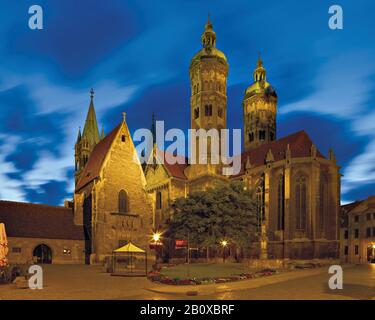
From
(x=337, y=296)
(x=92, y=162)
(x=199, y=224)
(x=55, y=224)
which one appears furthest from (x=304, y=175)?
(x=337, y=296)

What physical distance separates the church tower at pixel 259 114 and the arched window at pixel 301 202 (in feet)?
100.0

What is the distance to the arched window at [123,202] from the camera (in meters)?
49.3

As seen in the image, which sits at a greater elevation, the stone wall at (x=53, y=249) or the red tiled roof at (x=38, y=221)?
the red tiled roof at (x=38, y=221)

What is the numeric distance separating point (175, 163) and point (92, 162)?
64.7 feet

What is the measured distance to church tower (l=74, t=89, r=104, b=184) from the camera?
82.5 metres

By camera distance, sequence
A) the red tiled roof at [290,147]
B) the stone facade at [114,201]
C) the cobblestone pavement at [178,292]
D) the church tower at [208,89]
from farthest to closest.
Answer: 1. the church tower at [208,89]
2. the red tiled roof at [290,147]
3. the stone facade at [114,201]
4. the cobblestone pavement at [178,292]

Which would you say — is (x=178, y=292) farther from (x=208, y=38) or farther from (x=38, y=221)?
(x=208, y=38)

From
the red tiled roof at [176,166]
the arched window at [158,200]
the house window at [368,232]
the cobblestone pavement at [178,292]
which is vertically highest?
the red tiled roof at [176,166]

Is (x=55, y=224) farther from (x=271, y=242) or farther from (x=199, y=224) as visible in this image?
(x=271, y=242)

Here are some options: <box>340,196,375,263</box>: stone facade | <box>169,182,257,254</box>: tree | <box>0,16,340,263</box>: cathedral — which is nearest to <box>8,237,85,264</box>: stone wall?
<box>0,16,340,263</box>: cathedral

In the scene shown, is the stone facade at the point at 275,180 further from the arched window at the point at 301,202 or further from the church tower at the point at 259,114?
the church tower at the point at 259,114

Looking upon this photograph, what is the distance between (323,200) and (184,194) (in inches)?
881

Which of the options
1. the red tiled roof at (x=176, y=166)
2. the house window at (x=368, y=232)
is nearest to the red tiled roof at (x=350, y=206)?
the house window at (x=368, y=232)
